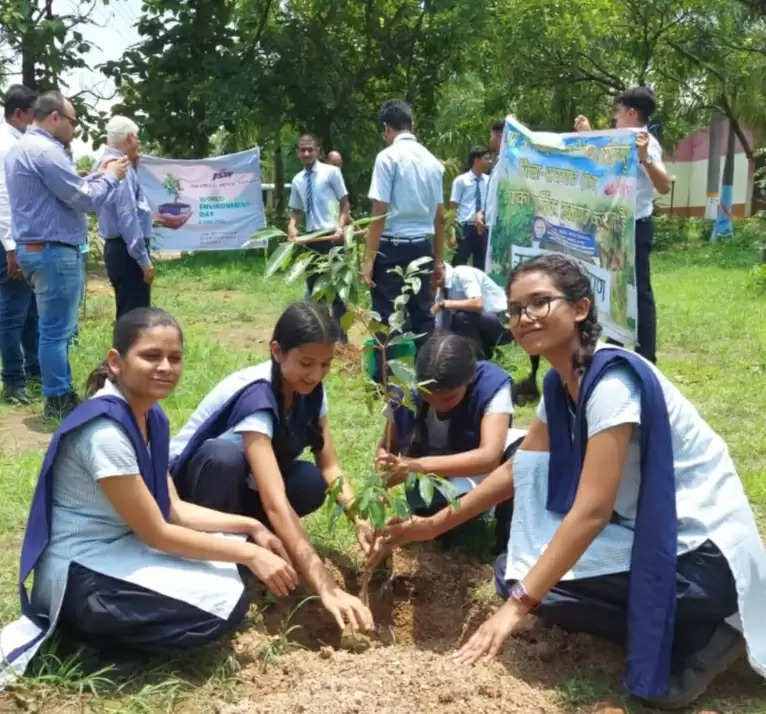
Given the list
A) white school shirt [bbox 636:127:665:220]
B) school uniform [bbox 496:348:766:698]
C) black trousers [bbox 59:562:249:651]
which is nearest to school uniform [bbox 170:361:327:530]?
black trousers [bbox 59:562:249:651]

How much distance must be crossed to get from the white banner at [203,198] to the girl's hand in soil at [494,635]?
1113 centimetres

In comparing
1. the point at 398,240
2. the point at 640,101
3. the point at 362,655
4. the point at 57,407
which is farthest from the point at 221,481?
the point at 640,101

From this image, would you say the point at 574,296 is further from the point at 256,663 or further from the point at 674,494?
the point at 256,663

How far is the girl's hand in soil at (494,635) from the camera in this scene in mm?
2393

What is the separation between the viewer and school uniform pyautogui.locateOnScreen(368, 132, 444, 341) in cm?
534

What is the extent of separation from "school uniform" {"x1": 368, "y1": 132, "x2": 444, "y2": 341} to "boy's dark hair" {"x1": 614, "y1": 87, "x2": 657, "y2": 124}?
111cm

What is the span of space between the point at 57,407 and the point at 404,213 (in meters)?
2.15

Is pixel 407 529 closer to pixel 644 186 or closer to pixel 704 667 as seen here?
pixel 704 667

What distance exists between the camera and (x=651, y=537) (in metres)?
2.34

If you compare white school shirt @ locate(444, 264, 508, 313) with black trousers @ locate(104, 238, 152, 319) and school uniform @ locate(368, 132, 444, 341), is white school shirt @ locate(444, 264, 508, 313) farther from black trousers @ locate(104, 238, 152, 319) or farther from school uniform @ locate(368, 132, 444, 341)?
black trousers @ locate(104, 238, 152, 319)

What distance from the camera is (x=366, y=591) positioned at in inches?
115

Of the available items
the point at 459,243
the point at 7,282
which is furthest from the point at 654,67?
the point at 7,282

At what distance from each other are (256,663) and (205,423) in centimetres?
77

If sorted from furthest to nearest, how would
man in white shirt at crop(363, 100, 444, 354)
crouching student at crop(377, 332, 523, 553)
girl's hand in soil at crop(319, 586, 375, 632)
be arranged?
man in white shirt at crop(363, 100, 444, 354)
crouching student at crop(377, 332, 523, 553)
girl's hand in soil at crop(319, 586, 375, 632)
